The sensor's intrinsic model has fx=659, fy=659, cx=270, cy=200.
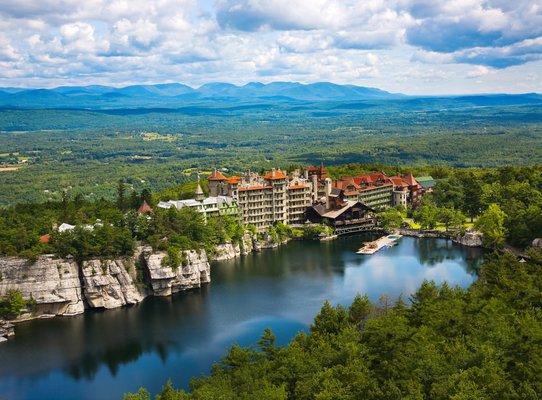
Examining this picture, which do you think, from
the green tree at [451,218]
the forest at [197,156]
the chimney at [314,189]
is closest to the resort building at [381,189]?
the chimney at [314,189]

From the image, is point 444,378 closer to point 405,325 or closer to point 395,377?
point 395,377

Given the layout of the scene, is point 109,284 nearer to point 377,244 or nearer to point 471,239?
point 377,244

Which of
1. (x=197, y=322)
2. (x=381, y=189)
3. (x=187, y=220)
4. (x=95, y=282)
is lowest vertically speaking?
(x=197, y=322)

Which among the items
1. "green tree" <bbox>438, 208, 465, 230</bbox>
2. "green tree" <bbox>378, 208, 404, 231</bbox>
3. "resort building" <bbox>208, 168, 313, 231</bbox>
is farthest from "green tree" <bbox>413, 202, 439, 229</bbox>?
"resort building" <bbox>208, 168, 313, 231</bbox>

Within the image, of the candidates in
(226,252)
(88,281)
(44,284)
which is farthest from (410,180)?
(44,284)

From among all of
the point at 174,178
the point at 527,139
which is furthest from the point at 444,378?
the point at 527,139

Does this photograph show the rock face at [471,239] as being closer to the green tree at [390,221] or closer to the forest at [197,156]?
the green tree at [390,221]
